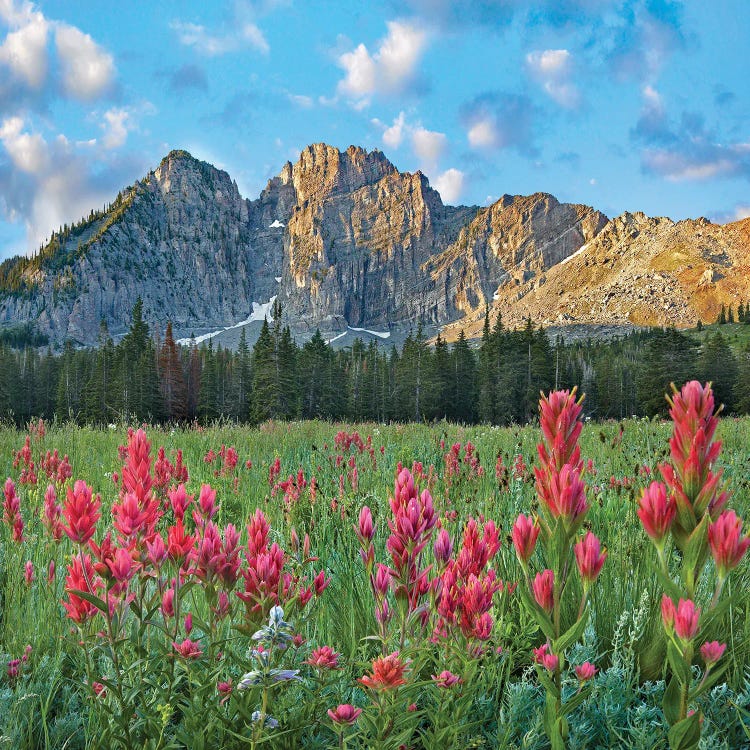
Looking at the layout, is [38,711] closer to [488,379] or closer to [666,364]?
[488,379]

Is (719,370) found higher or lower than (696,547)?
higher

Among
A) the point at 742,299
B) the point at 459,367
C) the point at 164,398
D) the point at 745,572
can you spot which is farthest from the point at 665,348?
the point at 742,299

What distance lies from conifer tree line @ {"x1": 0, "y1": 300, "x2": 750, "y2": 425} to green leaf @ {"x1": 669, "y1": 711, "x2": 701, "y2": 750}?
48.9m

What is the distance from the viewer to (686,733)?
920 millimetres

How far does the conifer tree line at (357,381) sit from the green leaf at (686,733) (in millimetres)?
48869

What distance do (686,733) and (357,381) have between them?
3456 inches

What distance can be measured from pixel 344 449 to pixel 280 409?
45.0 metres

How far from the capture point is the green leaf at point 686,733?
34.3 inches

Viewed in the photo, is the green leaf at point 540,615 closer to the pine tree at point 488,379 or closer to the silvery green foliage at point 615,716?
the silvery green foliage at point 615,716

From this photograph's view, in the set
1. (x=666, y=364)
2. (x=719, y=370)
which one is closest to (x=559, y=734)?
(x=666, y=364)

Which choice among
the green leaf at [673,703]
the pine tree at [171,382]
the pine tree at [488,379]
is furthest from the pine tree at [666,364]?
the green leaf at [673,703]

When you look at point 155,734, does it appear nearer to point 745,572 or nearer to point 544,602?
point 544,602

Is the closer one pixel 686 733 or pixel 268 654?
pixel 686 733

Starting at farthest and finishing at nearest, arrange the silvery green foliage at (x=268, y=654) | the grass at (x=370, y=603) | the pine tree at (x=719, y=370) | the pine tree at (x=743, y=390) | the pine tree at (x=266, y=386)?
the pine tree at (x=719, y=370)
the pine tree at (x=743, y=390)
the pine tree at (x=266, y=386)
the grass at (x=370, y=603)
the silvery green foliage at (x=268, y=654)
